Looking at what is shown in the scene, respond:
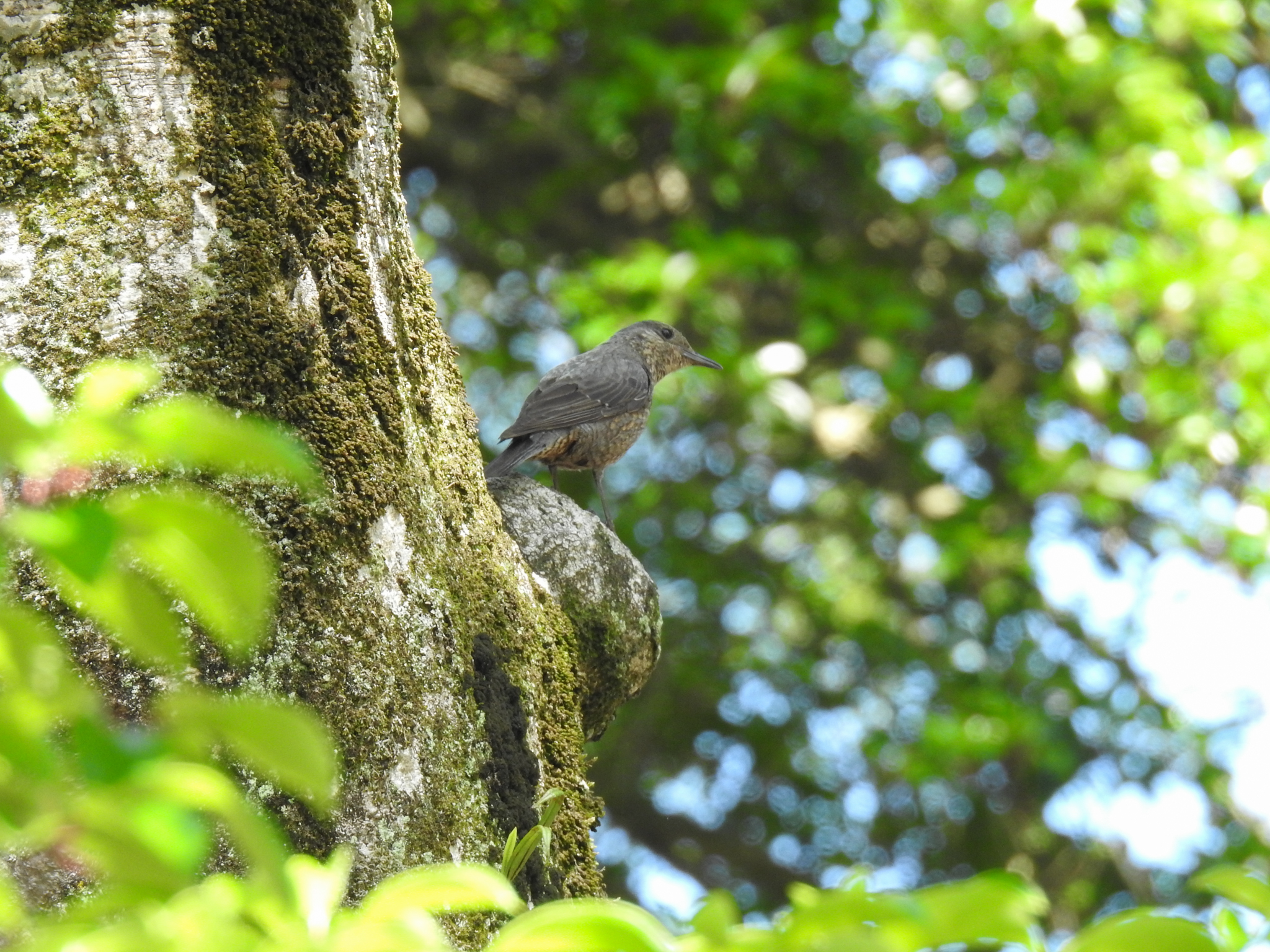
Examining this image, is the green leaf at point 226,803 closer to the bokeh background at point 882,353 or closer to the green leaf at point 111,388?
the green leaf at point 111,388

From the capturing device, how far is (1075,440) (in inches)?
282

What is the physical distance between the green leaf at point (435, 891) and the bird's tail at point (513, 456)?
2992mm

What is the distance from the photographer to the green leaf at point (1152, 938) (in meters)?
0.76

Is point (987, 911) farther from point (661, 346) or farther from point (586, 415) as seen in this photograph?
point (661, 346)

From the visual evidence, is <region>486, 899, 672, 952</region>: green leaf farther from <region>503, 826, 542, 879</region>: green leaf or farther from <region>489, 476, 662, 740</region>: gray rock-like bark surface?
<region>489, 476, 662, 740</region>: gray rock-like bark surface

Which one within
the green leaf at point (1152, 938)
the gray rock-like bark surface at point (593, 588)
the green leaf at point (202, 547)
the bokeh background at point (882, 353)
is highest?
the green leaf at point (202, 547)

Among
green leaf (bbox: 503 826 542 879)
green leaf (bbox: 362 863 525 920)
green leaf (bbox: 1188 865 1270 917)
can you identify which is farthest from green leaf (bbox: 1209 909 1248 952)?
green leaf (bbox: 503 826 542 879)

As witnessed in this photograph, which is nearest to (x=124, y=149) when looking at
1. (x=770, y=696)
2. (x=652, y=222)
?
(x=652, y=222)

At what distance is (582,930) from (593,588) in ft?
7.03

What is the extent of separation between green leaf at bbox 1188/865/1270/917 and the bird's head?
15.3 ft

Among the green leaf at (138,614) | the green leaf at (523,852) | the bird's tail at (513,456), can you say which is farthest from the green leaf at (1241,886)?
the bird's tail at (513,456)

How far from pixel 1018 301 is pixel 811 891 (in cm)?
749

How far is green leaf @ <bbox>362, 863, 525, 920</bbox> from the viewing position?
2.46 ft

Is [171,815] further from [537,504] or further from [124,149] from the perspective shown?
[537,504]
